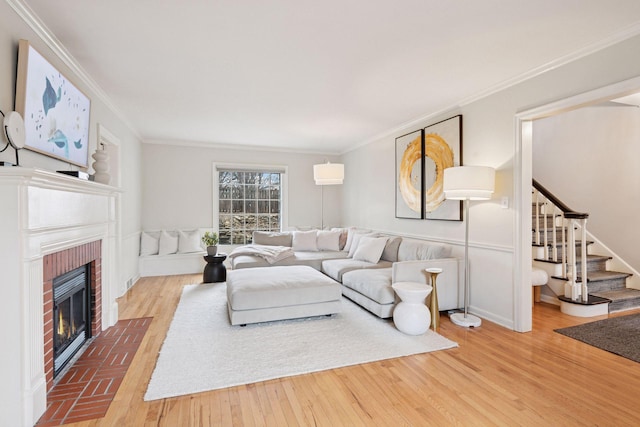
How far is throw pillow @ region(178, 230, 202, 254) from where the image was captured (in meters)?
6.14

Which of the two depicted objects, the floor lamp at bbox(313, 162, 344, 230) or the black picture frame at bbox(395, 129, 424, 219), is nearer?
the black picture frame at bbox(395, 129, 424, 219)

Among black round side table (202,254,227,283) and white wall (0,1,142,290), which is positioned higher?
white wall (0,1,142,290)

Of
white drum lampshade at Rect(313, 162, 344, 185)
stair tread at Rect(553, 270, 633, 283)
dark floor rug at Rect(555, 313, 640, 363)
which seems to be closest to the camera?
dark floor rug at Rect(555, 313, 640, 363)

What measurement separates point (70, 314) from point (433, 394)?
9.52 ft

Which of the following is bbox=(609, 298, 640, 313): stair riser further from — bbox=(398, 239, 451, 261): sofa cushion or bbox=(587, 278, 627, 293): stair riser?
bbox=(398, 239, 451, 261): sofa cushion

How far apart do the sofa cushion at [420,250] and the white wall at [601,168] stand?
2.70 metres

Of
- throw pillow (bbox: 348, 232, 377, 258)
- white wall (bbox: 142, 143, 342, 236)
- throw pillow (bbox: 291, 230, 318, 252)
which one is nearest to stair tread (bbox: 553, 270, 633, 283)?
throw pillow (bbox: 348, 232, 377, 258)

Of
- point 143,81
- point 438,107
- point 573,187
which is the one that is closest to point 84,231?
point 143,81

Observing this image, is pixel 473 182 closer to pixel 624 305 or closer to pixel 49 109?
pixel 624 305

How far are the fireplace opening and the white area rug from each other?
69 cm

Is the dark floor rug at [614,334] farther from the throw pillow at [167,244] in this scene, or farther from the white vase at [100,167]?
the throw pillow at [167,244]

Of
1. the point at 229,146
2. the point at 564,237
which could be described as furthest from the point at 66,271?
the point at 564,237

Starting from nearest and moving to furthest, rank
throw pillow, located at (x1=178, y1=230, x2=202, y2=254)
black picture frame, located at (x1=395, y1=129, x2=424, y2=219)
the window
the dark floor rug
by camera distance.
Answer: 1. the dark floor rug
2. black picture frame, located at (x1=395, y1=129, x2=424, y2=219)
3. throw pillow, located at (x1=178, y1=230, x2=202, y2=254)
4. the window

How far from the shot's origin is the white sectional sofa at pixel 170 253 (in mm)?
5852
